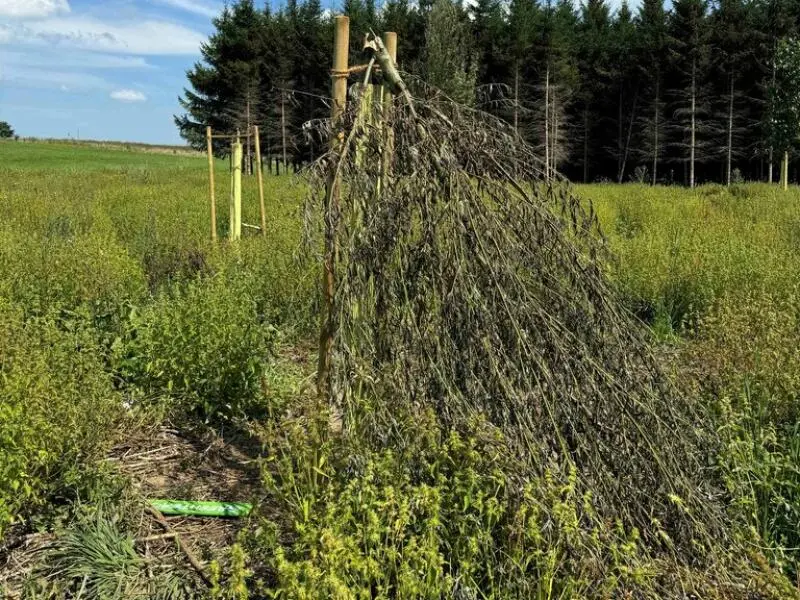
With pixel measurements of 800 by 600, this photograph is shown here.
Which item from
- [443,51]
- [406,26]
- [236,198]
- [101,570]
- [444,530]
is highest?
[406,26]

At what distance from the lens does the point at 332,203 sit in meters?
2.53

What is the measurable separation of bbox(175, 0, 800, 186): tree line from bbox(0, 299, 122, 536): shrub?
27137 millimetres

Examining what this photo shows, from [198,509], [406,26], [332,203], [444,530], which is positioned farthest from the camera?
[406,26]

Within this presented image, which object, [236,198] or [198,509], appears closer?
[198,509]

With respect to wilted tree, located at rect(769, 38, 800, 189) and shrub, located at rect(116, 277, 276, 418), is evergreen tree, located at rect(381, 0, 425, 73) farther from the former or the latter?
shrub, located at rect(116, 277, 276, 418)

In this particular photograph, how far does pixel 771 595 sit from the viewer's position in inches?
92.2

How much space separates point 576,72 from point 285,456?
40.1m

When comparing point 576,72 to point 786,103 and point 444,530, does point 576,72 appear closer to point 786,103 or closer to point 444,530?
point 786,103

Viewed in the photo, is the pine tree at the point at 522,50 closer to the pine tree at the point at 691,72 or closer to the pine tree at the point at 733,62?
the pine tree at the point at 691,72

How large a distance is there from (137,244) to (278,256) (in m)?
2.70

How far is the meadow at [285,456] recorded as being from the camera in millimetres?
2166

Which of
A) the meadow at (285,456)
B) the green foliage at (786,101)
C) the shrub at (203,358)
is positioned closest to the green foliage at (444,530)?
the meadow at (285,456)

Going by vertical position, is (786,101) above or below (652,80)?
below

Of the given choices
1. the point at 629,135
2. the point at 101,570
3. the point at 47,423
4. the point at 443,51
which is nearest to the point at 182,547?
the point at 101,570
